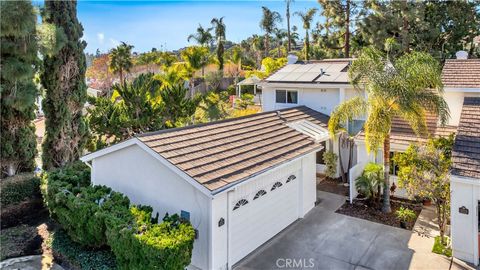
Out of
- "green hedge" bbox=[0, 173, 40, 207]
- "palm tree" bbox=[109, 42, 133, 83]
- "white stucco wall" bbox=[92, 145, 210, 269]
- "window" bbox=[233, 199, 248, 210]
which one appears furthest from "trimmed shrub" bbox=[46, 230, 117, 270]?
"palm tree" bbox=[109, 42, 133, 83]

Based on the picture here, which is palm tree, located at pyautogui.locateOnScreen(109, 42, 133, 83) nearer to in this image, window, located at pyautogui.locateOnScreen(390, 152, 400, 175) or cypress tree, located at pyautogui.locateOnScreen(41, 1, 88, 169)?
cypress tree, located at pyautogui.locateOnScreen(41, 1, 88, 169)

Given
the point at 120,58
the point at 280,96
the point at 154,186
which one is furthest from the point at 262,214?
the point at 120,58

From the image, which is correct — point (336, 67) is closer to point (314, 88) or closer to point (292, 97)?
point (314, 88)

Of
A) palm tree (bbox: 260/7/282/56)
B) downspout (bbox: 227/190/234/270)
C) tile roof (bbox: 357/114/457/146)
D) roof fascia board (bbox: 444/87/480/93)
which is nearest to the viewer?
downspout (bbox: 227/190/234/270)

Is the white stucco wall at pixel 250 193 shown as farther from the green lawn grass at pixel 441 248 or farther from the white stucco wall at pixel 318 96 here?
the white stucco wall at pixel 318 96

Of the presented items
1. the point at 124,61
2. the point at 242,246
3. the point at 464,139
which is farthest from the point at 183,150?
the point at 124,61

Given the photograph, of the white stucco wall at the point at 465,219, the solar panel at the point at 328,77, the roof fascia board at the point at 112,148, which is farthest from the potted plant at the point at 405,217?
the roof fascia board at the point at 112,148
